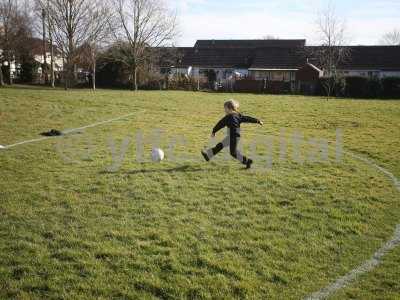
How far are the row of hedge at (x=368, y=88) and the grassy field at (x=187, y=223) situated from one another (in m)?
25.3

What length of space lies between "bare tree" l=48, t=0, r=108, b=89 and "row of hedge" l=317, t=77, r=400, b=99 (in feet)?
79.5

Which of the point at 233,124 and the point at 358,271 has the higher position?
the point at 233,124

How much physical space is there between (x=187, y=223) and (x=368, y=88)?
33.7 metres

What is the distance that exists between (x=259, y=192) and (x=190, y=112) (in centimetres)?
1304

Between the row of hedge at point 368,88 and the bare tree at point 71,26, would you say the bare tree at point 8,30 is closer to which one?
the bare tree at point 71,26

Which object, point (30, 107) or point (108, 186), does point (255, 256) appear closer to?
point (108, 186)

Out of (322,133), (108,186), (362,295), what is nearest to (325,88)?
(322,133)

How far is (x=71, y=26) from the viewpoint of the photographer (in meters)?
39.7

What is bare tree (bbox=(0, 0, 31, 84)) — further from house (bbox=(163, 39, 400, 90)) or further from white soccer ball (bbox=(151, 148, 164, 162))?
white soccer ball (bbox=(151, 148, 164, 162))

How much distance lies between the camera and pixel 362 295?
13.5 feet

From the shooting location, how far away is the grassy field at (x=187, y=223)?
4.25m

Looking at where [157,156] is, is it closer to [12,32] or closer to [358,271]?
[358,271]

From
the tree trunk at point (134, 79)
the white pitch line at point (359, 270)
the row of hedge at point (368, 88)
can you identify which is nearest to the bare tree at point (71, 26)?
the tree trunk at point (134, 79)

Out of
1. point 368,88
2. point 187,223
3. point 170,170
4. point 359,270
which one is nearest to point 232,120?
point 170,170
